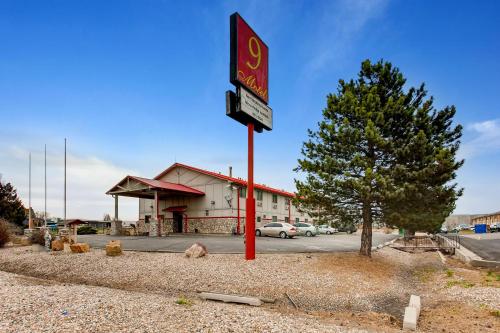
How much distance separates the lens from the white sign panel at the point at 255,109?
14.8 metres

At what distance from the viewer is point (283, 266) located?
1350 cm

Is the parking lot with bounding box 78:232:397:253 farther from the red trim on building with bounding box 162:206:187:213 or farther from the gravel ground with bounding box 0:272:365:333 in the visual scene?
the red trim on building with bounding box 162:206:187:213

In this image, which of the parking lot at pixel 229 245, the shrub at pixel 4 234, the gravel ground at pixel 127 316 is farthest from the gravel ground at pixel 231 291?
the shrub at pixel 4 234

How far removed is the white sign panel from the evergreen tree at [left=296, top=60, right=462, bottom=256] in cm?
216

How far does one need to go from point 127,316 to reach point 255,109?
10772mm

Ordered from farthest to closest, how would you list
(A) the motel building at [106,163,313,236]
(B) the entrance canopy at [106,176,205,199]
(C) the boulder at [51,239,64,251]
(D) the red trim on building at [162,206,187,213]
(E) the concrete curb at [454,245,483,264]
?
(D) the red trim on building at [162,206,187,213] → (A) the motel building at [106,163,313,236] → (B) the entrance canopy at [106,176,205,199] → (C) the boulder at [51,239,64,251] → (E) the concrete curb at [454,245,483,264]

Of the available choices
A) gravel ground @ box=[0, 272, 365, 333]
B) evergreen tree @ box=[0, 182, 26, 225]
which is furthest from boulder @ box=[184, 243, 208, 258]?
evergreen tree @ box=[0, 182, 26, 225]

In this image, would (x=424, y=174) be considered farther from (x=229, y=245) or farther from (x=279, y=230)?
(x=279, y=230)

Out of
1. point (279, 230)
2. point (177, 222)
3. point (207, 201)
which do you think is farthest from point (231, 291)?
point (177, 222)

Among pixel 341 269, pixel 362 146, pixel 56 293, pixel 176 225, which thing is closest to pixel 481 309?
pixel 341 269

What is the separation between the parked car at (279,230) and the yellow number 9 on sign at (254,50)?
17337 mm

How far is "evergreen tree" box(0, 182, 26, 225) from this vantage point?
38281 millimetres

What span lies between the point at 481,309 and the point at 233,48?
40.9 feet

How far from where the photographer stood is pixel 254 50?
15844 millimetres
